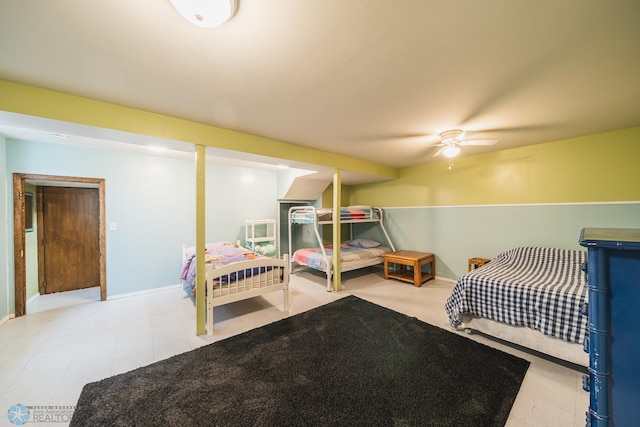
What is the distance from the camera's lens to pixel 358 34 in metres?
1.22

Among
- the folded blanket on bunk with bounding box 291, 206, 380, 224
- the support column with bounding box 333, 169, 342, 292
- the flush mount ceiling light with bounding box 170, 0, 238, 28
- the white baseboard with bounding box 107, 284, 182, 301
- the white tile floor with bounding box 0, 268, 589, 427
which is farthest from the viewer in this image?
the folded blanket on bunk with bounding box 291, 206, 380, 224

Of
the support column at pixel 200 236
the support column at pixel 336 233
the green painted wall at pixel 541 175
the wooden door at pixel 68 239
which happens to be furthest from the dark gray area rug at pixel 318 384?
the wooden door at pixel 68 239

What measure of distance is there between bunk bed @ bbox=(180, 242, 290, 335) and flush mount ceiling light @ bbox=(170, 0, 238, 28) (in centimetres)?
213

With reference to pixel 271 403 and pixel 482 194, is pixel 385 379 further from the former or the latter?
pixel 482 194

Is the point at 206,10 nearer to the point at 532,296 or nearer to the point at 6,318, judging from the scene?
the point at 532,296

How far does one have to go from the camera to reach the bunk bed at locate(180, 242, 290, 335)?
2475mm

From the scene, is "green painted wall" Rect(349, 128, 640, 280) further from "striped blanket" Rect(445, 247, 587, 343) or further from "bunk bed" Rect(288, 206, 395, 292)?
"striped blanket" Rect(445, 247, 587, 343)

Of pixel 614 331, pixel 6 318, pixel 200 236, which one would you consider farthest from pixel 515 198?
pixel 6 318

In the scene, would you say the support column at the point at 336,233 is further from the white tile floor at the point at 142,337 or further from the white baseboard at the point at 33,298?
the white baseboard at the point at 33,298

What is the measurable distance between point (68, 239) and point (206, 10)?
15.8 feet

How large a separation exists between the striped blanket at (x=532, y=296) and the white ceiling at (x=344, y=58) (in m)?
1.66

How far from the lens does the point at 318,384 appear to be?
67.0 inches

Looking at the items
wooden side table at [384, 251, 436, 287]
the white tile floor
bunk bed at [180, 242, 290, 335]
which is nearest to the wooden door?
the white tile floor

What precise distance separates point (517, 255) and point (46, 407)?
16.3ft
